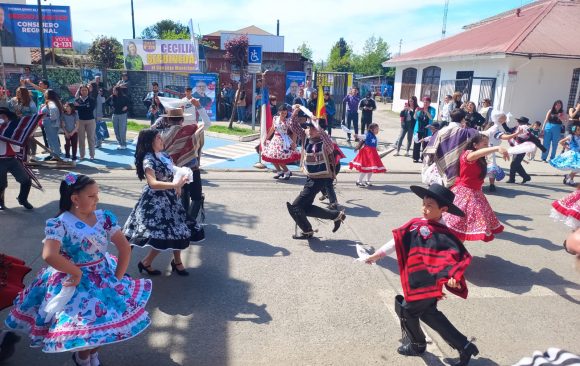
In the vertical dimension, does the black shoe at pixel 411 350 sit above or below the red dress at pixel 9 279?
below

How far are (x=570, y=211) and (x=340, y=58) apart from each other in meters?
60.1

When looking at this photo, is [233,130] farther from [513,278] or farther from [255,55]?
[513,278]

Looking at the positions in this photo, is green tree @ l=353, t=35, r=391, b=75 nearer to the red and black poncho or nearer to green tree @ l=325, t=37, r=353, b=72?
green tree @ l=325, t=37, r=353, b=72

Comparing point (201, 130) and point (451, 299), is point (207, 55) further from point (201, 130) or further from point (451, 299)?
point (451, 299)

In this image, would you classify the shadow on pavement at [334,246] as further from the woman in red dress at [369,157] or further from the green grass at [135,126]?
the green grass at [135,126]

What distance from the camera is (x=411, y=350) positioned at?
376 cm

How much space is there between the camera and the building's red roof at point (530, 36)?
58.8 ft

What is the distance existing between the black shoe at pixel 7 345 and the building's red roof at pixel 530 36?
18.7 m

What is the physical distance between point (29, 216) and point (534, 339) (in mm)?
7198

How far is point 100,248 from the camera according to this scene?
3227mm

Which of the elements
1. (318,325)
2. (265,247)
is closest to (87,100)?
(265,247)

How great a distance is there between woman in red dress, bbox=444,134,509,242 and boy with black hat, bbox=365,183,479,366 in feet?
7.54

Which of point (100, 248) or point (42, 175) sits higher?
point (100, 248)

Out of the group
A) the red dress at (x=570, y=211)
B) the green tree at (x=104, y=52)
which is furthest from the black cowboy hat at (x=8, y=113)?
the green tree at (x=104, y=52)
